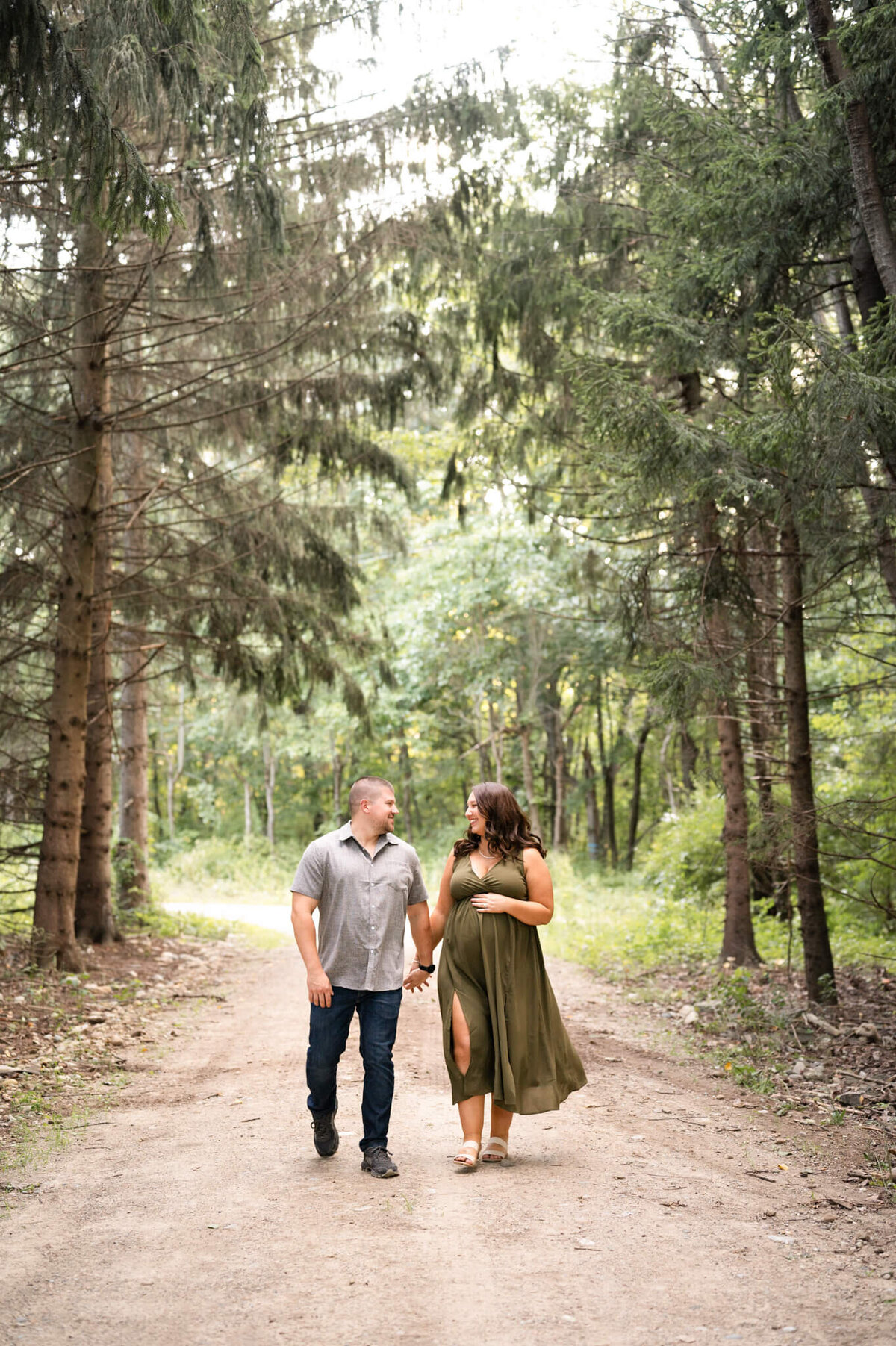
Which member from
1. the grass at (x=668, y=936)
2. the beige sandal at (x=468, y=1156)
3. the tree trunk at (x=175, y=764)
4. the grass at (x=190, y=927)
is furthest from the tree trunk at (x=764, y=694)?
the tree trunk at (x=175, y=764)

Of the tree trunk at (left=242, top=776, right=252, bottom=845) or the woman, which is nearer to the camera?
the woman

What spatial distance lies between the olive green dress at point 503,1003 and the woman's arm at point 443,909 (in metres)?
0.04

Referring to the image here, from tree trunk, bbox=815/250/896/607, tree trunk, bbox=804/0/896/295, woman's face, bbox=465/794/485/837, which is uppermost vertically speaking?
tree trunk, bbox=804/0/896/295

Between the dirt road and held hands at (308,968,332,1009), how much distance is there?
79 centimetres

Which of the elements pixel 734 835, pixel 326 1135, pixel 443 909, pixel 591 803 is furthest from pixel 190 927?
pixel 591 803

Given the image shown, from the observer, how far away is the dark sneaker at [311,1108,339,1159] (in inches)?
208

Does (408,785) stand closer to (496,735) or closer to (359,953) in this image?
(496,735)

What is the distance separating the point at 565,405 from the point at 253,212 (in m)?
5.17

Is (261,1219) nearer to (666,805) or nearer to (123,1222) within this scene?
(123,1222)

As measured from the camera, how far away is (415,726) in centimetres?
3058

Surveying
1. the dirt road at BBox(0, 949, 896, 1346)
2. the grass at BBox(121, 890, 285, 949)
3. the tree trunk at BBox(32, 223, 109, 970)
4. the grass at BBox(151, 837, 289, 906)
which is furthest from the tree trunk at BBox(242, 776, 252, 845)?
the dirt road at BBox(0, 949, 896, 1346)

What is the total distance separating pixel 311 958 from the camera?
4.99 metres

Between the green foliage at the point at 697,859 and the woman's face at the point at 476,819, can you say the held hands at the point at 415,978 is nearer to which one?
the woman's face at the point at 476,819

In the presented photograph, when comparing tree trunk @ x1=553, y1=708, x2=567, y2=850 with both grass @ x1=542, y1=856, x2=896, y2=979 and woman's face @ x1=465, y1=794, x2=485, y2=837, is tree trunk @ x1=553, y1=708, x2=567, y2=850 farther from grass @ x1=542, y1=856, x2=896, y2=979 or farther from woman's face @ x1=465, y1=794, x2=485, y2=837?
woman's face @ x1=465, y1=794, x2=485, y2=837
